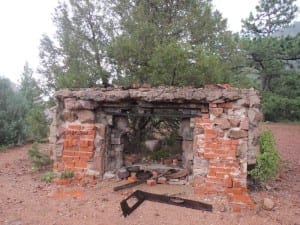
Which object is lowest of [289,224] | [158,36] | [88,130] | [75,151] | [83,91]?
[289,224]

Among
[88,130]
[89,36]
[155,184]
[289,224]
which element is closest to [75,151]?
[88,130]

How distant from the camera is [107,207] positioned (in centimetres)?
389

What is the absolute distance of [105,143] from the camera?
197 inches

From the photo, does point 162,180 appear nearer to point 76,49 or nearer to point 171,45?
point 171,45

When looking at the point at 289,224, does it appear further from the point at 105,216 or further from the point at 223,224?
the point at 105,216

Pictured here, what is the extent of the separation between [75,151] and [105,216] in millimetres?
1580

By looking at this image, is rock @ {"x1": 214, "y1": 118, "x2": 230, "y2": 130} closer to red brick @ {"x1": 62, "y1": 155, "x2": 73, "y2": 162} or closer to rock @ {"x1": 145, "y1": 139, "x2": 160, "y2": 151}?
rock @ {"x1": 145, "y1": 139, "x2": 160, "y2": 151}

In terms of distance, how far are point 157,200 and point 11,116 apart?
259 inches

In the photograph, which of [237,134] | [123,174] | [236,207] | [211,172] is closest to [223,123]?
[237,134]

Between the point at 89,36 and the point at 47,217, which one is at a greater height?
the point at 89,36

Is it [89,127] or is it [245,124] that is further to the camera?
[89,127]

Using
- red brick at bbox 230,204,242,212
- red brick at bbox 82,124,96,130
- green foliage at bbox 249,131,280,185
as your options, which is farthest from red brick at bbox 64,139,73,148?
green foliage at bbox 249,131,280,185

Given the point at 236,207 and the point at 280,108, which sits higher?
the point at 280,108

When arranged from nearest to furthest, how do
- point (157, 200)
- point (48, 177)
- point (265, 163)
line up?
point (157, 200) → point (265, 163) → point (48, 177)
